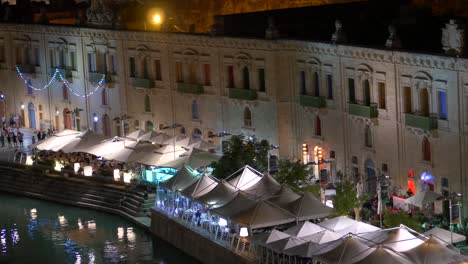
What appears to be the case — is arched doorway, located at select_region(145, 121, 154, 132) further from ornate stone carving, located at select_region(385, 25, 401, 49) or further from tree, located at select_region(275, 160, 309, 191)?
ornate stone carving, located at select_region(385, 25, 401, 49)

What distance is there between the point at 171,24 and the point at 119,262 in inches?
1188

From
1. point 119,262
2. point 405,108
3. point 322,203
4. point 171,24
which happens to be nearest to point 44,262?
point 119,262

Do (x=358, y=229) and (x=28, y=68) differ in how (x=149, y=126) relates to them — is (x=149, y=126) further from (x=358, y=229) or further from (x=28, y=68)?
(x=358, y=229)

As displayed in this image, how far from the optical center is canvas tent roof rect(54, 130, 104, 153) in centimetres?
9838

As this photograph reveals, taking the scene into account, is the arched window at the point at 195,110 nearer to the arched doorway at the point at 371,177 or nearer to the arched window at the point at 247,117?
the arched window at the point at 247,117

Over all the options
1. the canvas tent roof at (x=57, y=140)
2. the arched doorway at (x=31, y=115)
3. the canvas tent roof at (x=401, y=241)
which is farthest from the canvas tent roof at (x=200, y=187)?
the arched doorway at (x=31, y=115)

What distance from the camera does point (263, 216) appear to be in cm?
7188

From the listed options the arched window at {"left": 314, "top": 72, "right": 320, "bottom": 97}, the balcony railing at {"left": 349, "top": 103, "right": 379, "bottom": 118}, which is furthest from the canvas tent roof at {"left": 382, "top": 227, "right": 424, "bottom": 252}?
the arched window at {"left": 314, "top": 72, "right": 320, "bottom": 97}

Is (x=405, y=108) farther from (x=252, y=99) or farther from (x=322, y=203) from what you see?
(x=252, y=99)

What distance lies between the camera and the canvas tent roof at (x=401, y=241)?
206 feet

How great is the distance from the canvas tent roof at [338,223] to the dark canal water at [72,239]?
9518mm

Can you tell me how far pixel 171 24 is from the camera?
10331 centimetres

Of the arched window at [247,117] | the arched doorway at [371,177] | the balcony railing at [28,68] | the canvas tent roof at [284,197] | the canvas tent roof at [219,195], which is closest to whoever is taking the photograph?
the canvas tent roof at [284,197]

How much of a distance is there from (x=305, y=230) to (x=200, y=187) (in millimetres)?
11583
